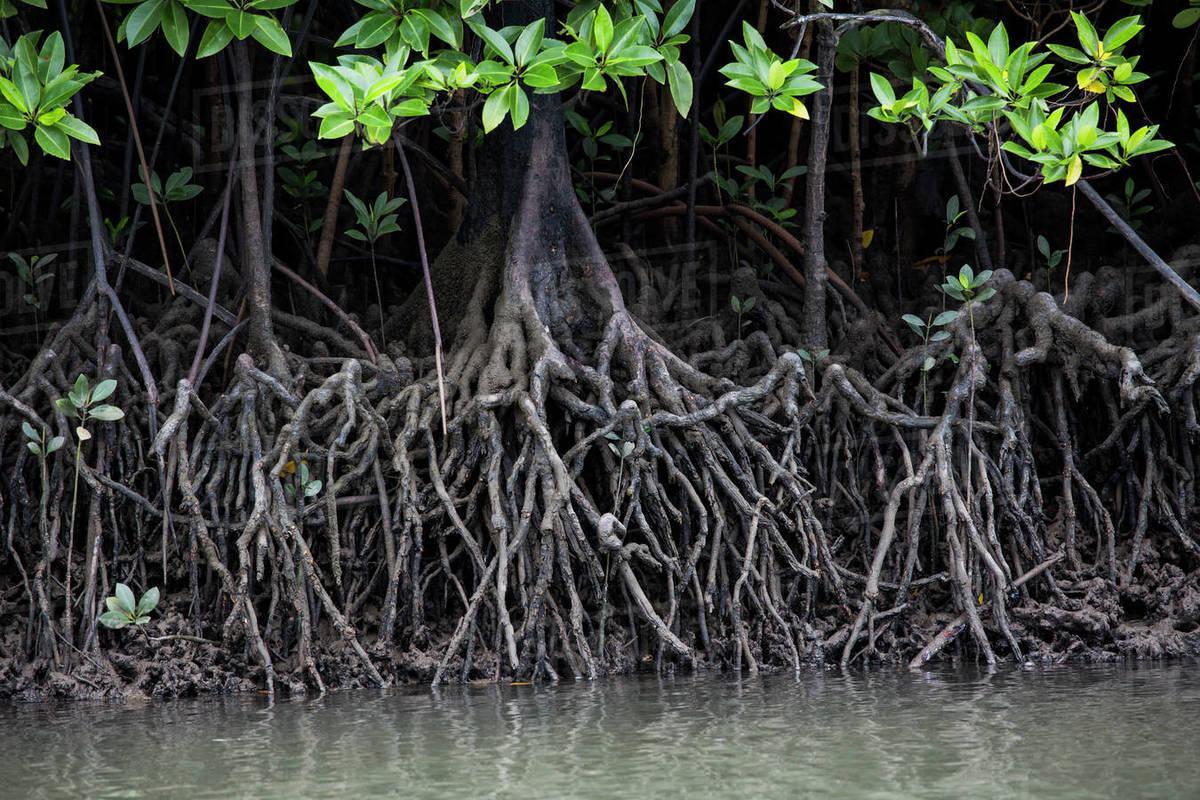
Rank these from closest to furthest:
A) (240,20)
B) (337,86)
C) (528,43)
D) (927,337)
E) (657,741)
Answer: (657,741), (337,86), (528,43), (240,20), (927,337)

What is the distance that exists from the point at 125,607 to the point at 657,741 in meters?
1.75

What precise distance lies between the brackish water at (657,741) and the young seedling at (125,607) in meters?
0.25

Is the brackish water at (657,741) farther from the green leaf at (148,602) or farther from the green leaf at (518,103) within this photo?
the green leaf at (518,103)

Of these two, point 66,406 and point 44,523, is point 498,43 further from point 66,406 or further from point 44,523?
point 44,523

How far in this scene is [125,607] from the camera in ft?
11.6

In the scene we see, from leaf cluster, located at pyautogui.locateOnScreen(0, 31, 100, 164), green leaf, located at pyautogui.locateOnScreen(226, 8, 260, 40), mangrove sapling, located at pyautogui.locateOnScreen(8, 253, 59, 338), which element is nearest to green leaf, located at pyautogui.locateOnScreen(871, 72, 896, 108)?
green leaf, located at pyautogui.locateOnScreen(226, 8, 260, 40)

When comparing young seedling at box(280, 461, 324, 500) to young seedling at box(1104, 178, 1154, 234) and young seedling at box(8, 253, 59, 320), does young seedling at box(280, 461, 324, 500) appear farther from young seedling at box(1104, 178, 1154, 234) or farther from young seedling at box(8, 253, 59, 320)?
young seedling at box(1104, 178, 1154, 234)

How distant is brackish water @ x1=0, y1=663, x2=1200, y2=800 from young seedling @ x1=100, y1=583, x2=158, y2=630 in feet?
0.82

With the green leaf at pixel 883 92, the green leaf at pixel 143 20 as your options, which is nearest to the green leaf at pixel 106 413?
the green leaf at pixel 143 20

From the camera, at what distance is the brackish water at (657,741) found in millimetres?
2150

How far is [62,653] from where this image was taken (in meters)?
3.71

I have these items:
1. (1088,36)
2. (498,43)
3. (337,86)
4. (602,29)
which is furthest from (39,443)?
(1088,36)

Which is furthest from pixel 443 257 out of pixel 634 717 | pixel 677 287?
pixel 634 717

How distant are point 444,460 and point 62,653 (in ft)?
4.07
